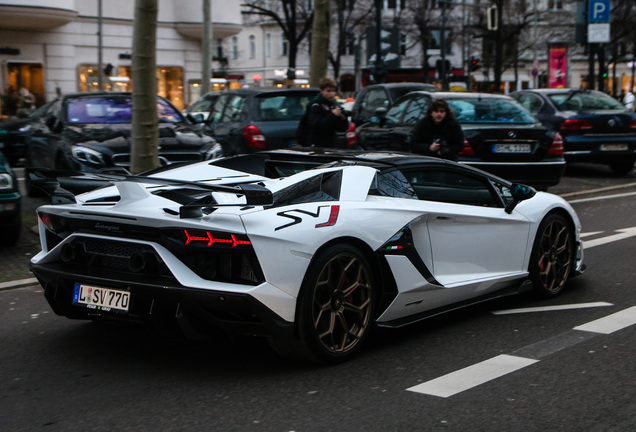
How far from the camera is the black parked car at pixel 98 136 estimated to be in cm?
1120

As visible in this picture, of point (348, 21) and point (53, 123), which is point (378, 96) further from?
point (348, 21)

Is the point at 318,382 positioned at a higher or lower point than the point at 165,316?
lower

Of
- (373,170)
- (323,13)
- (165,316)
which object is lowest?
(165,316)

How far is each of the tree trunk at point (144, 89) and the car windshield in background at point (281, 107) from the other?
3.54 m

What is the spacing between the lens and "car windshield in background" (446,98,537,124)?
12737 mm

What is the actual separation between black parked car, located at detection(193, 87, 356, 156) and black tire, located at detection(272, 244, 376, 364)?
7780 millimetres

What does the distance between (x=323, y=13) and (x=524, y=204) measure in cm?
1292

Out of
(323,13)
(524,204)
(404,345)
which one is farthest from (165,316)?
(323,13)

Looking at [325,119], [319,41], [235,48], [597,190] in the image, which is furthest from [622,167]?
[235,48]

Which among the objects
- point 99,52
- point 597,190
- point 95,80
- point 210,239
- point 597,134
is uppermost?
point 99,52

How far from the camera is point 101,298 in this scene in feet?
16.2

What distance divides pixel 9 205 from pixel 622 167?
38.9 ft

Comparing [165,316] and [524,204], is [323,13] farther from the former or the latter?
[165,316]

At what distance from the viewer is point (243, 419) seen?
425 cm
